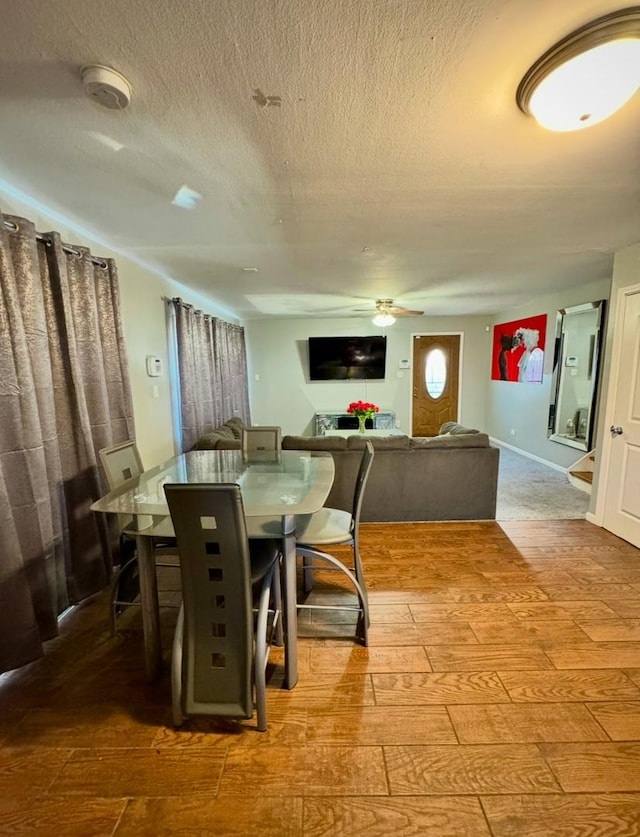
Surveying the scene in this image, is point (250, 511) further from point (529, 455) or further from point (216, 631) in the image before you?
point (529, 455)

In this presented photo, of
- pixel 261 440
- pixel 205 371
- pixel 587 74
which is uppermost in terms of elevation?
pixel 587 74

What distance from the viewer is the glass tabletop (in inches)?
65.5

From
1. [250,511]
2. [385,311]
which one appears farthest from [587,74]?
[385,311]

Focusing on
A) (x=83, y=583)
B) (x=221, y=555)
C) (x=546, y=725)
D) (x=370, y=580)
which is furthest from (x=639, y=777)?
(x=83, y=583)

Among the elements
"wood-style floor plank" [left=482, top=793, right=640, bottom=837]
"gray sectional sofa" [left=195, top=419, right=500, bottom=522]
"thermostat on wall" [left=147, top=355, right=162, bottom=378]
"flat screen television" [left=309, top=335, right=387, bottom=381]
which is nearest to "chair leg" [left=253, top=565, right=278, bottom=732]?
"wood-style floor plank" [left=482, top=793, right=640, bottom=837]

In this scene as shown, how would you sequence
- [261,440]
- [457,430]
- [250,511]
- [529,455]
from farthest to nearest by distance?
[529,455] < [457,430] < [261,440] < [250,511]

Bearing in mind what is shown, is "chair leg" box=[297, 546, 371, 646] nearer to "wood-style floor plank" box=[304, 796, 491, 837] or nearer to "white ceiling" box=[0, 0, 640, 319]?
"wood-style floor plank" box=[304, 796, 491, 837]

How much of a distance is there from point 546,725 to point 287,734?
1.04m

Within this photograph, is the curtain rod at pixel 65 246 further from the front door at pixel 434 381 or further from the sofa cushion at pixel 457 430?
the front door at pixel 434 381

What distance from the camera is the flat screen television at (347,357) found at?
22.1 ft

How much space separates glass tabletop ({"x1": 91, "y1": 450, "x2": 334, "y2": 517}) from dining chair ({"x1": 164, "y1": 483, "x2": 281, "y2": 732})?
0.22 m

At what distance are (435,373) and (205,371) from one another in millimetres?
4469

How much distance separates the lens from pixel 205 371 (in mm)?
4324

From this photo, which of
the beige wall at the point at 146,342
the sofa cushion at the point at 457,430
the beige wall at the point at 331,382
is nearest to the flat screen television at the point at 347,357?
the beige wall at the point at 331,382
